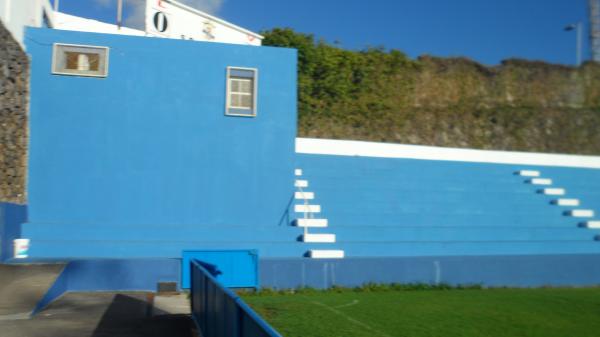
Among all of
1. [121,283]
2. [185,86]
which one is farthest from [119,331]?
[185,86]

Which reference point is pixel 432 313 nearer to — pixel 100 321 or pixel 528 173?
pixel 100 321

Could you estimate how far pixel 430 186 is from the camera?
874 inches

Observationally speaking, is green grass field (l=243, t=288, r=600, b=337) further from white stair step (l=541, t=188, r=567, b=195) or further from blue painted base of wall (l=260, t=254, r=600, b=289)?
white stair step (l=541, t=188, r=567, b=195)

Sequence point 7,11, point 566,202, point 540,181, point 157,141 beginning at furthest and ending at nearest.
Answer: point 540,181 → point 566,202 → point 157,141 → point 7,11

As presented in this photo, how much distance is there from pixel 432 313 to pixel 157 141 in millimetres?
9830

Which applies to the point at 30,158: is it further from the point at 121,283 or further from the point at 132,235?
the point at 121,283

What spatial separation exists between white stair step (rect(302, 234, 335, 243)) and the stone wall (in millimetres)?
7486

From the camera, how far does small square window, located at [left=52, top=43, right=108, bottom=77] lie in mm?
18297

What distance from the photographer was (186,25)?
76.4 feet

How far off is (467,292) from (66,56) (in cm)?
1237

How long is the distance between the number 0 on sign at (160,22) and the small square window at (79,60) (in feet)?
12.9

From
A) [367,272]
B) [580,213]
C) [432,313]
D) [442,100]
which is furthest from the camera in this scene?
[442,100]

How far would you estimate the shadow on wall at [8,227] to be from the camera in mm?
14156

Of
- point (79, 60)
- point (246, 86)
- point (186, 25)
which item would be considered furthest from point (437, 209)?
point (79, 60)
